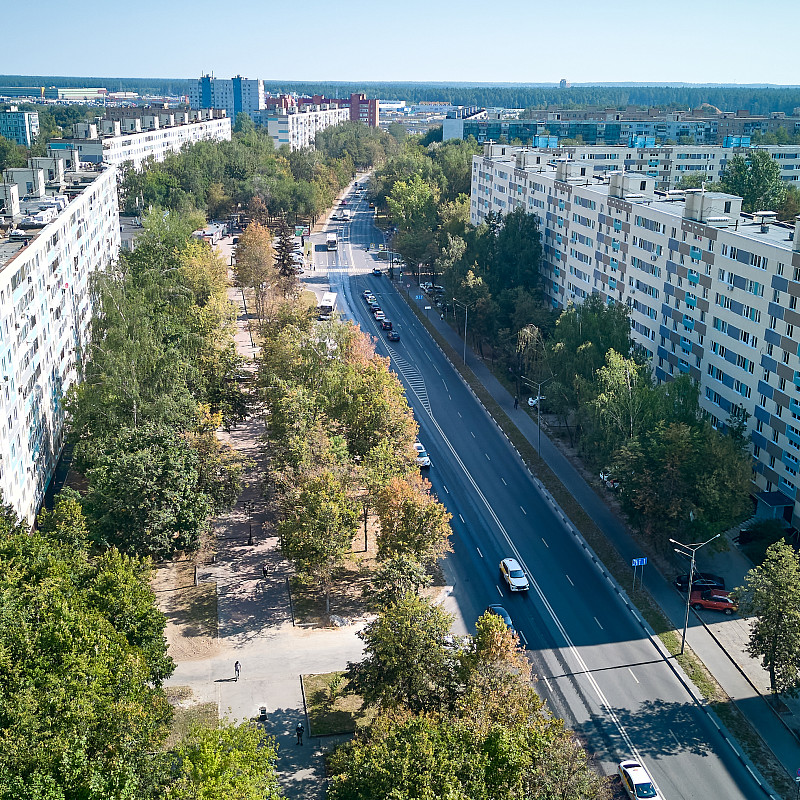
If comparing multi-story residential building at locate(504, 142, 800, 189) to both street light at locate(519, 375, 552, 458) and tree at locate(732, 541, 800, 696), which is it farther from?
tree at locate(732, 541, 800, 696)

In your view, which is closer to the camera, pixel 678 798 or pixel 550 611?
pixel 678 798

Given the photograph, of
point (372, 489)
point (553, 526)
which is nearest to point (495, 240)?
point (553, 526)

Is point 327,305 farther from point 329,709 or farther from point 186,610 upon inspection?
point 329,709

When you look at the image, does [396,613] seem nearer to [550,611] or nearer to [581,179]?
[550,611]

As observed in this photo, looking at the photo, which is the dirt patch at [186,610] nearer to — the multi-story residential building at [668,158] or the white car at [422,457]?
A: the white car at [422,457]

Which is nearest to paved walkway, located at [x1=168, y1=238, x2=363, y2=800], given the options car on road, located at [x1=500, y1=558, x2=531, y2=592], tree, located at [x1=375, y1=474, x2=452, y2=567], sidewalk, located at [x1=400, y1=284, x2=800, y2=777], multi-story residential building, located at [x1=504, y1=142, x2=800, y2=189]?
tree, located at [x1=375, y1=474, x2=452, y2=567]

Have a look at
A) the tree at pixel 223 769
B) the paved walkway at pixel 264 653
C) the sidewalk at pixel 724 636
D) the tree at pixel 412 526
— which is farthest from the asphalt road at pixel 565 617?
the tree at pixel 223 769

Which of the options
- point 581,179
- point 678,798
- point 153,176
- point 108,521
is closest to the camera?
point 678,798
